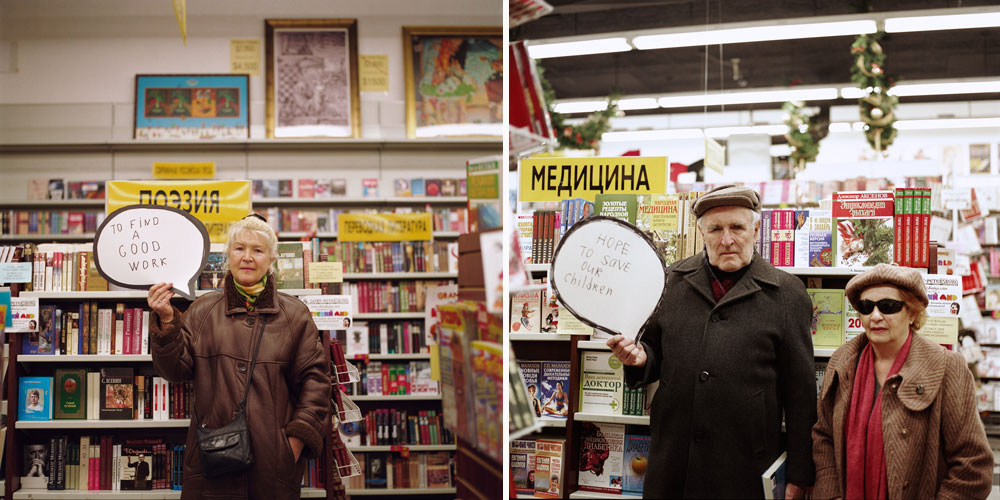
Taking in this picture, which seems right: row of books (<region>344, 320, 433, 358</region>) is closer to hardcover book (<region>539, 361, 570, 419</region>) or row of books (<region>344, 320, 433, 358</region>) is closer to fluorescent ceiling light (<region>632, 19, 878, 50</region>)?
hardcover book (<region>539, 361, 570, 419</region>)

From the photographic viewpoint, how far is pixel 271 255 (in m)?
3.02

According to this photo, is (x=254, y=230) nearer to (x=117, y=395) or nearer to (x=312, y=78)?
(x=117, y=395)

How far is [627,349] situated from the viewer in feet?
7.51

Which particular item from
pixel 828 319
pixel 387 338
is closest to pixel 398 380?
pixel 387 338

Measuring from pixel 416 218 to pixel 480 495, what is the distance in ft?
12.9

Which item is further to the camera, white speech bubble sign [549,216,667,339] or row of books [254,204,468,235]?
row of books [254,204,468,235]

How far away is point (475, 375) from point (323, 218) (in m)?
5.24

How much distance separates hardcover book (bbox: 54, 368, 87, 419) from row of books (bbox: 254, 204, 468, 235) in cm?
289

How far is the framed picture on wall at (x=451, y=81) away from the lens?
6922mm

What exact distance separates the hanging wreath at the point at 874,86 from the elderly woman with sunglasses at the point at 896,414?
17.6 feet

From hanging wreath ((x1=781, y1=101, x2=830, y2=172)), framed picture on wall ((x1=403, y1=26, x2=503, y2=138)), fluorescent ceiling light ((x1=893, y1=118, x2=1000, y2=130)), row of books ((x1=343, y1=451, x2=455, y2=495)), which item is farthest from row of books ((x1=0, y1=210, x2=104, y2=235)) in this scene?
fluorescent ceiling light ((x1=893, y1=118, x2=1000, y2=130))

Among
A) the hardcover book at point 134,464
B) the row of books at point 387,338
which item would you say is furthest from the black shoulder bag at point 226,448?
the row of books at point 387,338

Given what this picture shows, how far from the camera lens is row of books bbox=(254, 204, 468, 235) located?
255 inches

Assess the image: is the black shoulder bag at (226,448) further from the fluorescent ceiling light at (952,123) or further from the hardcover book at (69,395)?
the fluorescent ceiling light at (952,123)
